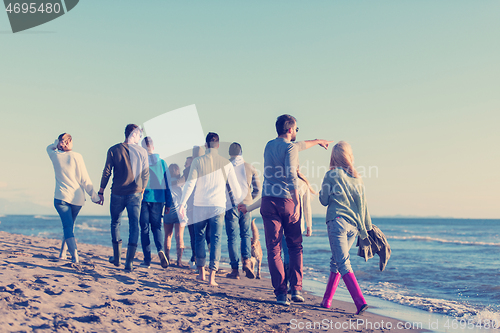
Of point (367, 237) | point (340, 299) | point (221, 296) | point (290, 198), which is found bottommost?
point (340, 299)

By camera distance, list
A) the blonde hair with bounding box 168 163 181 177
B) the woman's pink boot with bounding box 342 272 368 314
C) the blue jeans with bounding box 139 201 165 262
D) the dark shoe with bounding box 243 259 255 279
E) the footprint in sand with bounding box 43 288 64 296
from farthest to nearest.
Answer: the blonde hair with bounding box 168 163 181 177
the dark shoe with bounding box 243 259 255 279
the blue jeans with bounding box 139 201 165 262
the woman's pink boot with bounding box 342 272 368 314
the footprint in sand with bounding box 43 288 64 296

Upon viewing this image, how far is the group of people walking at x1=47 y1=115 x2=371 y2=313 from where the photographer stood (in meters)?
3.87

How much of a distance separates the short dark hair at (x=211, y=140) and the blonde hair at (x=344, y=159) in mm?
1850

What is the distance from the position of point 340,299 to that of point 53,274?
12.7ft

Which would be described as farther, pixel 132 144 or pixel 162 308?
pixel 132 144

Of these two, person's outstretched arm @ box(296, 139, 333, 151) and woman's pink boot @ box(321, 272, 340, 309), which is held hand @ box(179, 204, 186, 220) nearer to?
person's outstretched arm @ box(296, 139, 333, 151)

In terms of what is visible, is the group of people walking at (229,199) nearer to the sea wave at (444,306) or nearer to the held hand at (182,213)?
the held hand at (182,213)

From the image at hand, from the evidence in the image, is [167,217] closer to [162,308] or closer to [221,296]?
[221,296]

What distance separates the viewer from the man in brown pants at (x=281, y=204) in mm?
3889

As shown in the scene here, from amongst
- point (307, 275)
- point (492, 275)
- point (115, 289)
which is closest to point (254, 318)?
point (115, 289)

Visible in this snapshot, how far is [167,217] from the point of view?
20.5ft

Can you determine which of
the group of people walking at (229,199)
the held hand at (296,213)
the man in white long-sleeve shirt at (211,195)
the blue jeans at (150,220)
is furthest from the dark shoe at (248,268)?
the held hand at (296,213)

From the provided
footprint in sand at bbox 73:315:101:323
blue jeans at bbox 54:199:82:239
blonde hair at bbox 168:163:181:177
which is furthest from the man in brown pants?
blonde hair at bbox 168:163:181:177

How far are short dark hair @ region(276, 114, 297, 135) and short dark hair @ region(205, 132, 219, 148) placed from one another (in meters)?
1.28
